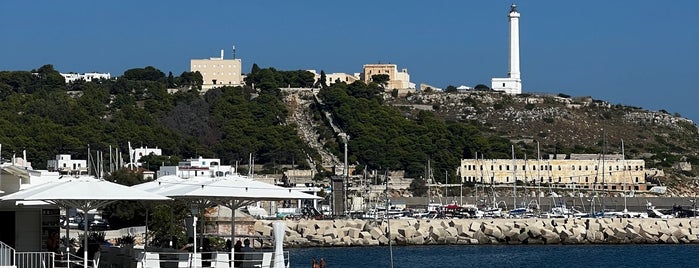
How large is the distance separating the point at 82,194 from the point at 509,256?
37.4 meters

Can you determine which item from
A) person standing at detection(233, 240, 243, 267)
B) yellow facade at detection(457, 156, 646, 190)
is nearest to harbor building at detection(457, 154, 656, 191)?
yellow facade at detection(457, 156, 646, 190)

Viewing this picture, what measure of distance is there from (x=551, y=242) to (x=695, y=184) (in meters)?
60.8

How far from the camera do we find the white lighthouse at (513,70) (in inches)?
5974

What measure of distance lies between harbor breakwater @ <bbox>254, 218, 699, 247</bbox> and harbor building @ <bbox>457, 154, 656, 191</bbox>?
48.2m

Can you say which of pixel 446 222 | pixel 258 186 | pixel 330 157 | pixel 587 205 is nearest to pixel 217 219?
pixel 446 222

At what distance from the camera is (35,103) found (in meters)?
130

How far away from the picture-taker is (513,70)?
15925 cm

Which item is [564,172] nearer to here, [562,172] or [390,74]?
[562,172]

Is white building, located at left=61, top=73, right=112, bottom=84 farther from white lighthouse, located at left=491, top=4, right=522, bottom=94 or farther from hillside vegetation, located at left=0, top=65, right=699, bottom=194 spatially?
white lighthouse, located at left=491, top=4, right=522, bottom=94

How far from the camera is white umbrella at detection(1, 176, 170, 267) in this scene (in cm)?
2289

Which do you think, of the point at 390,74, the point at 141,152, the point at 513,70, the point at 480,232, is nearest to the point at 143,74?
the point at 390,74

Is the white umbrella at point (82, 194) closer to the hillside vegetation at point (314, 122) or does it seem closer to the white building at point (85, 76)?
the hillside vegetation at point (314, 122)

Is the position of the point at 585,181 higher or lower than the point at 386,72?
lower

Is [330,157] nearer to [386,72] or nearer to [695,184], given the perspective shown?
[695,184]
